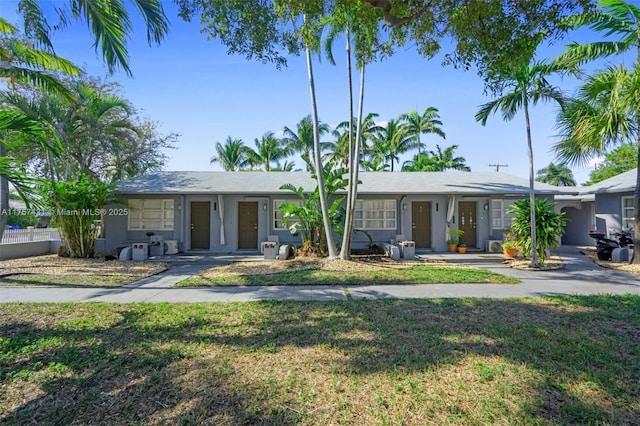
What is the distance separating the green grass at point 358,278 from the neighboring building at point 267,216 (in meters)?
4.59

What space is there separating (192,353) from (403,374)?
248cm

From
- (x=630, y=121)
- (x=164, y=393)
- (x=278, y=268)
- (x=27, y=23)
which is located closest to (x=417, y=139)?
(x=630, y=121)

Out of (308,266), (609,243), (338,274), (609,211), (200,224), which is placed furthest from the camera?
(609,211)

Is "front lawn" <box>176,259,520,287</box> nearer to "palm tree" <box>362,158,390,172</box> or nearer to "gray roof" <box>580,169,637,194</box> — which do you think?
"gray roof" <box>580,169,637,194</box>

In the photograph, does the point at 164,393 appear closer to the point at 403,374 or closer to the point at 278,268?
the point at 403,374

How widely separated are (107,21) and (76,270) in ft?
23.4

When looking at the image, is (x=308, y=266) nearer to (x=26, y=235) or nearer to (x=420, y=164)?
(x=26, y=235)

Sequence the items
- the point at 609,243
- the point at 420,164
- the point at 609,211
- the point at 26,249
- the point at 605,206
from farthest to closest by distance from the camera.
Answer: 1. the point at 420,164
2. the point at 605,206
3. the point at 609,211
4. the point at 26,249
5. the point at 609,243

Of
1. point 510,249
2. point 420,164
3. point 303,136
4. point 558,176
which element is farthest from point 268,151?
point 558,176

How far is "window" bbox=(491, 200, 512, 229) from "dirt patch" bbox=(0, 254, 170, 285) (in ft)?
43.2

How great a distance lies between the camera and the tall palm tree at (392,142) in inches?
1169

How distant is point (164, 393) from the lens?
310 centimetres

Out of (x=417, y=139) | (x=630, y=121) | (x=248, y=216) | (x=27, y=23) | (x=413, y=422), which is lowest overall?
(x=413, y=422)

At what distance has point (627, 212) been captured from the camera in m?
13.8
